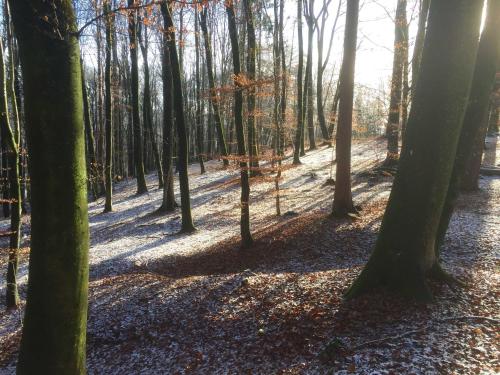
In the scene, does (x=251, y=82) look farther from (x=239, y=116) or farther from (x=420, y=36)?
(x=420, y=36)

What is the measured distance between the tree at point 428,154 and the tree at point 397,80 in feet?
38.7

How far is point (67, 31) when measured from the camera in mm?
2912

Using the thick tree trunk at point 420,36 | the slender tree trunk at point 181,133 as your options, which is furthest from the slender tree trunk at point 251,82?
the thick tree trunk at point 420,36

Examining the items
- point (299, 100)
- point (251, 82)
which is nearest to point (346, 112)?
point (251, 82)

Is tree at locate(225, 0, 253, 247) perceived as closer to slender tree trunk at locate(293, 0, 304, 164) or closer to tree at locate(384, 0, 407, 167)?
tree at locate(384, 0, 407, 167)

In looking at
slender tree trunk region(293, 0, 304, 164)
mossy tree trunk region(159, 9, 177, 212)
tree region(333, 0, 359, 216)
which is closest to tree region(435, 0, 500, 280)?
tree region(333, 0, 359, 216)

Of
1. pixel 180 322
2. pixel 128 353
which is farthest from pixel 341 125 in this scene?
pixel 128 353

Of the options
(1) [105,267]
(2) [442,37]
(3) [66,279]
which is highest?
(2) [442,37]

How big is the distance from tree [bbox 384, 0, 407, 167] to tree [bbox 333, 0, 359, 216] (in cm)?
524

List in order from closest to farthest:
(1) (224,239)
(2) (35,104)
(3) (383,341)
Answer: (2) (35,104), (3) (383,341), (1) (224,239)

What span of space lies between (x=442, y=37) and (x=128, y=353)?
673 centimetres

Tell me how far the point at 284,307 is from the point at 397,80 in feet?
46.9

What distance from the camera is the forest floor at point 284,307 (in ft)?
14.9

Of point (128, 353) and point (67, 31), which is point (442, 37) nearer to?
point (67, 31)
